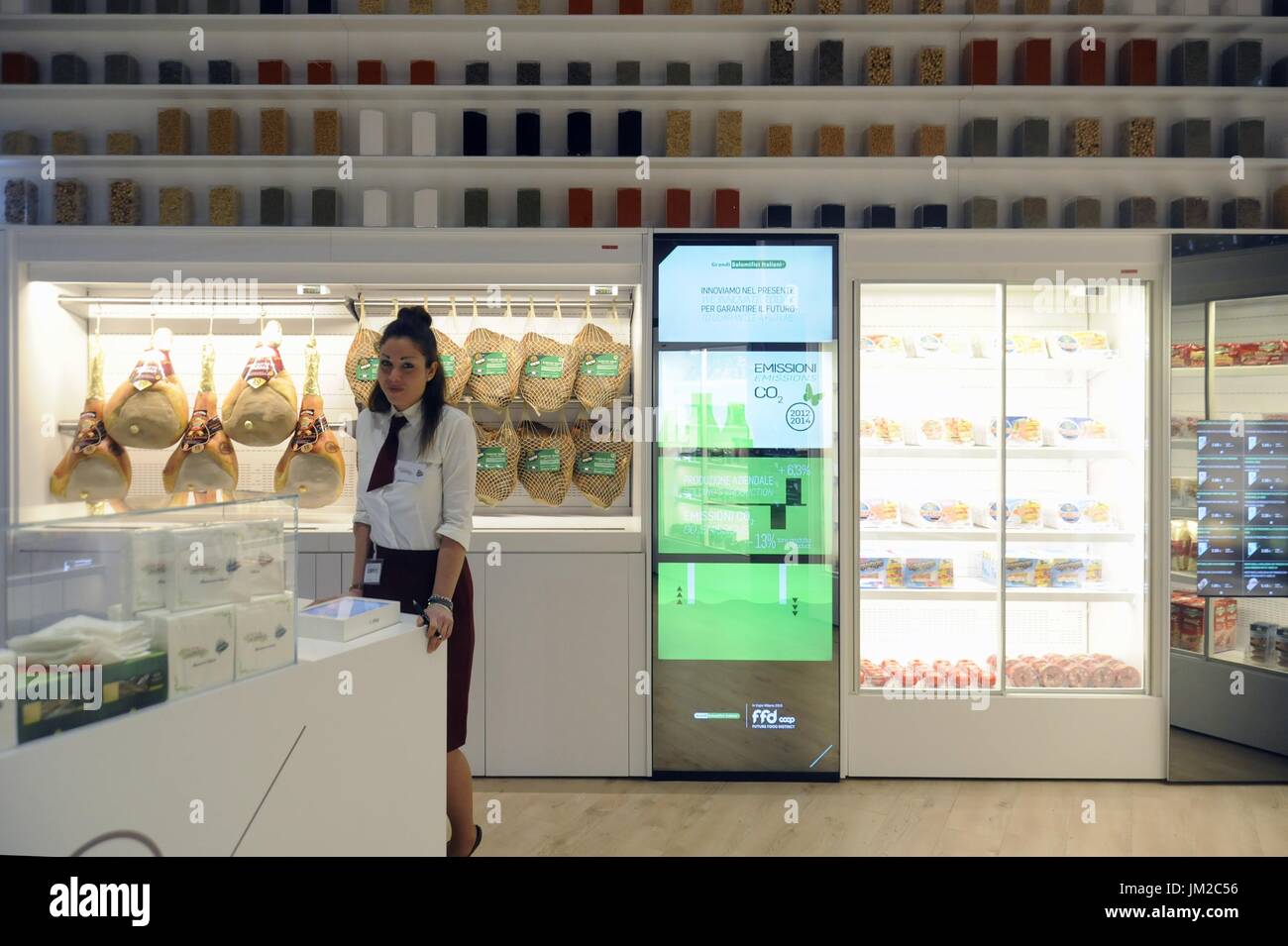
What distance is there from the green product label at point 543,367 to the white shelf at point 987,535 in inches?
58.7

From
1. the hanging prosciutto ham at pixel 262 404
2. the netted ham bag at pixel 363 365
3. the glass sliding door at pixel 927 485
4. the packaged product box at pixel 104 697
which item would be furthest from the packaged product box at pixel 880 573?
the packaged product box at pixel 104 697

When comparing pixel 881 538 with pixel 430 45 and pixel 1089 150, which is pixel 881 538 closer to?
pixel 1089 150

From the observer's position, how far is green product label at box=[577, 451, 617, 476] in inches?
153

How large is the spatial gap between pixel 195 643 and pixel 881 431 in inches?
116

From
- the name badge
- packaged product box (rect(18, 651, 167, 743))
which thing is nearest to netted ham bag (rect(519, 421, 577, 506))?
the name badge

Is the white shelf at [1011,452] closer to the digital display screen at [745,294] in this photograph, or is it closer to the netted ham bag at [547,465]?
the digital display screen at [745,294]

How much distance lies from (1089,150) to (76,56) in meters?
4.51

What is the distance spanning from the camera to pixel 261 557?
170cm

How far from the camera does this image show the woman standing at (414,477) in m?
2.46

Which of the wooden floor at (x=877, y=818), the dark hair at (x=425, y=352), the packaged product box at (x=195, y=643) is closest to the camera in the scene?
the packaged product box at (x=195, y=643)

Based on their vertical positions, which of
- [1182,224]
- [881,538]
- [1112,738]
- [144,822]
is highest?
[1182,224]

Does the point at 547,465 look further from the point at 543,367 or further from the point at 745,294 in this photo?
the point at 745,294
